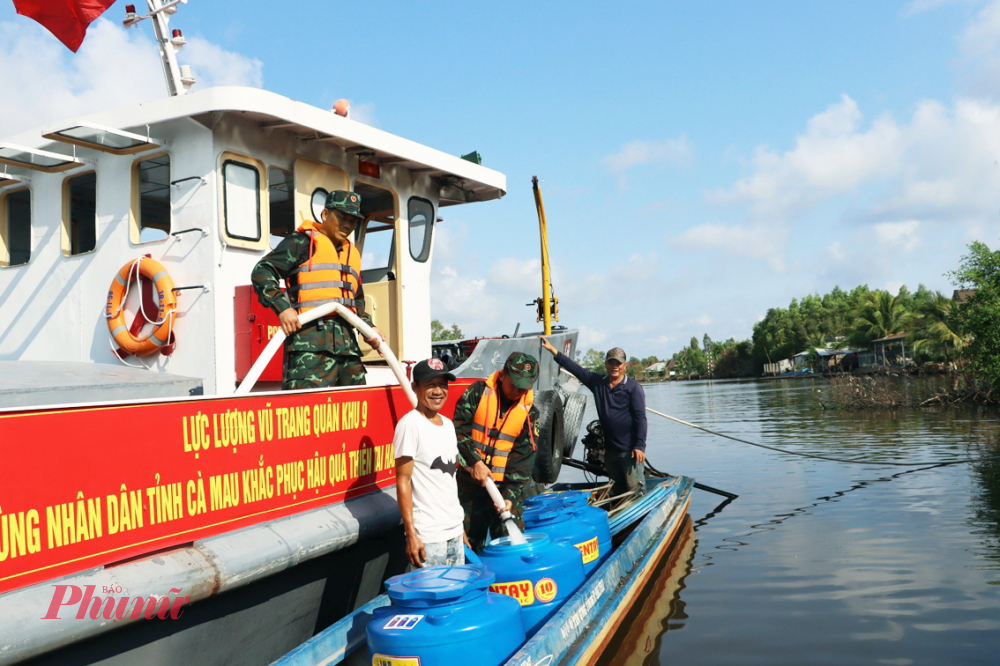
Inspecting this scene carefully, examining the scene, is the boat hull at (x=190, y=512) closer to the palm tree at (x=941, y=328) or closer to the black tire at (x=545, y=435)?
the black tire at (x=545, y=435)

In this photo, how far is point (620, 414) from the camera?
286 inches

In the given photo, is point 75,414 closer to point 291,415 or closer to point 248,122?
point 291,415

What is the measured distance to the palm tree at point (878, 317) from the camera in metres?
60.6

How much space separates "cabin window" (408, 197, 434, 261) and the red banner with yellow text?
10.5 feet

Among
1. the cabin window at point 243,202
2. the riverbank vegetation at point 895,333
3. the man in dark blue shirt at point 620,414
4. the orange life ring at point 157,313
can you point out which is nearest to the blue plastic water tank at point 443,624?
the orange life ring at point 157,313

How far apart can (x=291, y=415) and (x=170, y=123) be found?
3.01 m

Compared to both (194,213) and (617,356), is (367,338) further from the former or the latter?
(617,356)

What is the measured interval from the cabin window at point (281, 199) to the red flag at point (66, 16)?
1.89 m

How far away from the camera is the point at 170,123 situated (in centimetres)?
554

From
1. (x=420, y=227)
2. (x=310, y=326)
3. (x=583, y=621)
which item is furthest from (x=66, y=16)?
(x=583, y=621)

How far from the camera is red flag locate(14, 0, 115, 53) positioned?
6109mm

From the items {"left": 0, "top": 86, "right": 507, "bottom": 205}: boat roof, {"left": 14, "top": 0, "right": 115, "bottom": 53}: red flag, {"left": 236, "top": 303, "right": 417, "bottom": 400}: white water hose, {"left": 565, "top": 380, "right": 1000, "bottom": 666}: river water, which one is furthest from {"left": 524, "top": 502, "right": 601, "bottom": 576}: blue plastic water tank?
{"left": 14, "top": 0, "right": 115, "bottom": 53}: red flag

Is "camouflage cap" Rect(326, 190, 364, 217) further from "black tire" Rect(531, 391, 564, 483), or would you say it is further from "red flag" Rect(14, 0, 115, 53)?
"black tire" Rect(531, 391, 564, 483)

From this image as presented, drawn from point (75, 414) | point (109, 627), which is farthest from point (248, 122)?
point (109, 627)
